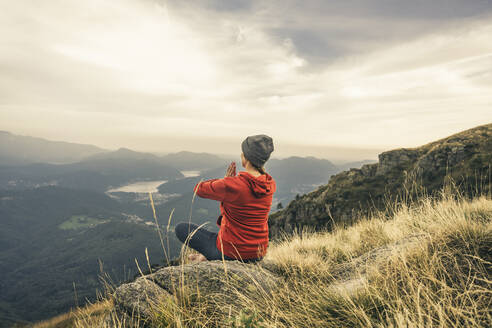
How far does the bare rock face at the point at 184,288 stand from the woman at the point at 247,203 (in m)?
0.53

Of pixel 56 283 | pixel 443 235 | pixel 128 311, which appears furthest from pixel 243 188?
pixel 56 283

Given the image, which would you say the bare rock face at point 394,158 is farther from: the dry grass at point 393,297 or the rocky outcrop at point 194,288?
the rocky outcrop at point 194,288

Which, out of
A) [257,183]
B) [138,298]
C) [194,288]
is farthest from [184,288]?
[257,183]

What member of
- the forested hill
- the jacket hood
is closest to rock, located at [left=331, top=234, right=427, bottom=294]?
the jacket hood

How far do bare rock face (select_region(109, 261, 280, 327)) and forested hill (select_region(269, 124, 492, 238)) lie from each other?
→ 3566 cm

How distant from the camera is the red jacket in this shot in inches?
123

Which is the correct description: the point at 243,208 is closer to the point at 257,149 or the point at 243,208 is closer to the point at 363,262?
the point at 257,149

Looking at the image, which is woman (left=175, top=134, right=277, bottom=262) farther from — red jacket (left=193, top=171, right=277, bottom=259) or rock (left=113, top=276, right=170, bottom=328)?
rock (left=113, top=276, right=170, bottom=328)

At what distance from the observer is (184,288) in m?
2.45

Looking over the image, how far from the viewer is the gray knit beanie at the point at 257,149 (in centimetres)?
345

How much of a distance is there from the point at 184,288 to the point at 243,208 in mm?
1326

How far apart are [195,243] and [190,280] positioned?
136 cm

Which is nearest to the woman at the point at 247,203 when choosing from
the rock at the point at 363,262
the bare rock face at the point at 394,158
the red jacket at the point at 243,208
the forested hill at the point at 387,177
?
the red jacket at the point at 243,208

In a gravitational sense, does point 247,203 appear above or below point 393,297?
above
